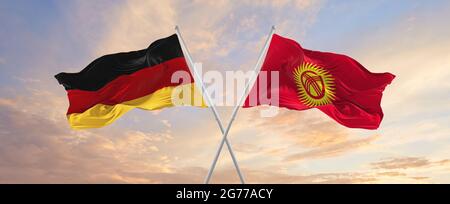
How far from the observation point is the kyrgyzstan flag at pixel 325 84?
19141mm

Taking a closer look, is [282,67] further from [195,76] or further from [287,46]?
[195,76]

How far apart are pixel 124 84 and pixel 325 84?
8.36m

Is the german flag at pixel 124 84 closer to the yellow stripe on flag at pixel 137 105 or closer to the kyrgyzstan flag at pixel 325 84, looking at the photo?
the yellow stripe on flag at pixel 137 105

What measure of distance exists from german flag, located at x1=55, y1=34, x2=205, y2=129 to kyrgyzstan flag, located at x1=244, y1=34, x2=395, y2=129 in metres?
3.70

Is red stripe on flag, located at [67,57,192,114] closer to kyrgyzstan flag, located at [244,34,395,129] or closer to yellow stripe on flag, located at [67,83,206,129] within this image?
yellow stripe on flag, located at [67,83,206,129]

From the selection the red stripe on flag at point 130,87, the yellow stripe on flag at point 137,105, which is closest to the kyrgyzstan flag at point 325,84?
the yellow stripe on flag at point 137,105

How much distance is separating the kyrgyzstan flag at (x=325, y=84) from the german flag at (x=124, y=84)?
146 inches

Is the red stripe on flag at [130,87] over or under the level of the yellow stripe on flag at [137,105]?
over

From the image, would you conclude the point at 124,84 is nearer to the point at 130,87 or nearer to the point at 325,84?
the point at 130,87

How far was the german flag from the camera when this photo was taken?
19469 mm

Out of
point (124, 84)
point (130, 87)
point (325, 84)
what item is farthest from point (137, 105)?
point (325, 84)

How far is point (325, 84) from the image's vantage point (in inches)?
770
